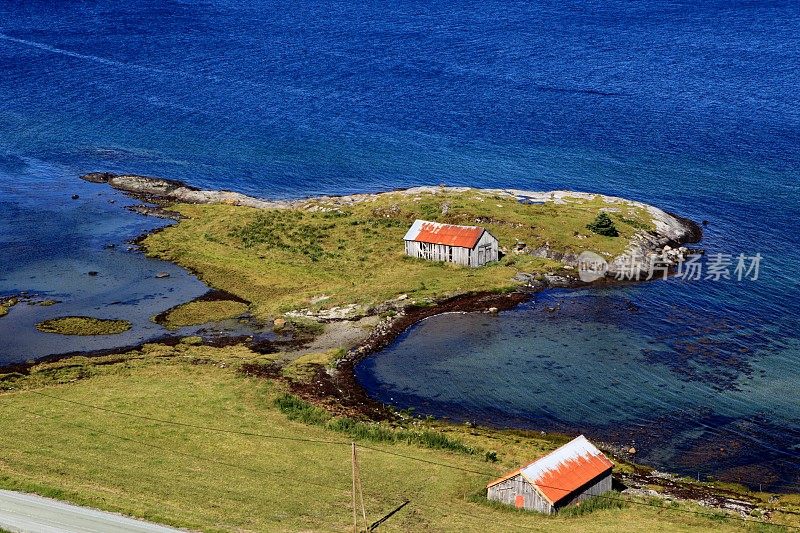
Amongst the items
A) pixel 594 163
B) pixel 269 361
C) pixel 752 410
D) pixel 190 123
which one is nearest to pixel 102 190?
pixel 190 123

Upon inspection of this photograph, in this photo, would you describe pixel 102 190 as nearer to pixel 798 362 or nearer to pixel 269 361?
pixel 269 361

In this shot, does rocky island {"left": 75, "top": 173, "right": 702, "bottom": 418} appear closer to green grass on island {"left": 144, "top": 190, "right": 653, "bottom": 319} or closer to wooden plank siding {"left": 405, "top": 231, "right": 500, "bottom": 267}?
green grass on island {"left": 144, "top": 190, "right": 653, "bottom": 319}

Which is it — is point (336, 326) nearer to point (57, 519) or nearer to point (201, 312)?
point (201, 312)

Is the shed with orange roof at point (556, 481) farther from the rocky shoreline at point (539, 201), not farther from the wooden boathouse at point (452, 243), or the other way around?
Answer: the wooden boathouse at point (452, 243)

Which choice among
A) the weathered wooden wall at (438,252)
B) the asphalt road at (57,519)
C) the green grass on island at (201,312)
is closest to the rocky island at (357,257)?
the green grass on island at (201,312)

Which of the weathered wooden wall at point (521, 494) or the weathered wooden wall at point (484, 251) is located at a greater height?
the weathered wooden wall at point (484, 251)
